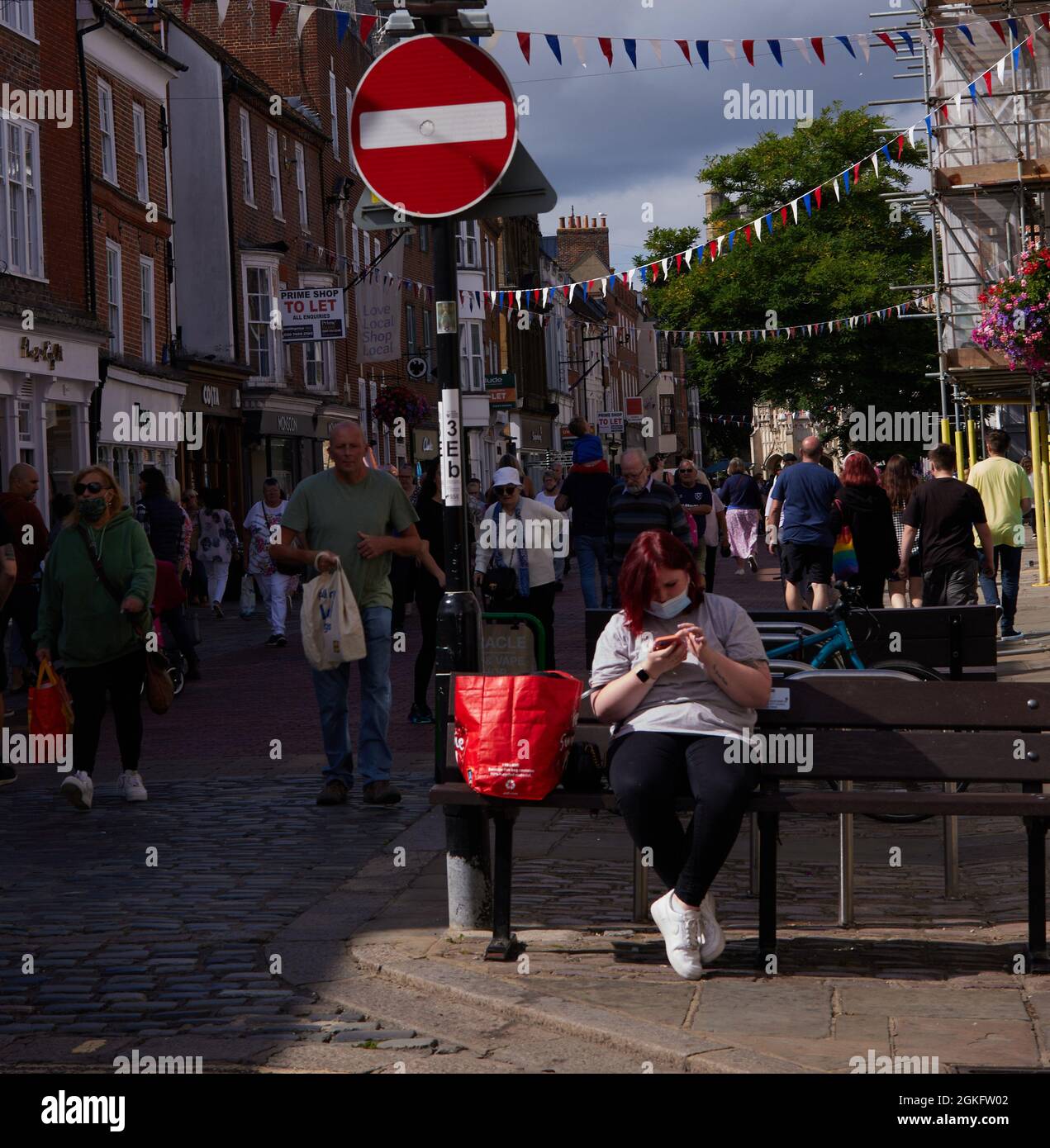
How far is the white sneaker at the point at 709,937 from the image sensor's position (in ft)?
18.9

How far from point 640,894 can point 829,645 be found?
10.0ft

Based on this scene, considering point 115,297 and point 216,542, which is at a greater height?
point 115,297

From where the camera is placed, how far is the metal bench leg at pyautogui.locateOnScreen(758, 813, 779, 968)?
19.2ft

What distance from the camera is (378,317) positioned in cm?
3916

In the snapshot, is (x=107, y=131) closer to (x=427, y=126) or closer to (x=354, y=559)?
(x=354, y=559)

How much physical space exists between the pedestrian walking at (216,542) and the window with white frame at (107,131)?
779cm

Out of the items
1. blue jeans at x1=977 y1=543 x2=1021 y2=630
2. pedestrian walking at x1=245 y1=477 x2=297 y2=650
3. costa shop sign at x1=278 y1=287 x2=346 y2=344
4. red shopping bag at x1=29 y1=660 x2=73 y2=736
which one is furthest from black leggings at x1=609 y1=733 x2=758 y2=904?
costa shop sign at x1=278 y1=287 x2=346 y2=344

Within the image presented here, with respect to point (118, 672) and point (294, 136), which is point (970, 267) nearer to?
point (294, 136)

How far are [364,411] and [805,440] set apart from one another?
102 feet

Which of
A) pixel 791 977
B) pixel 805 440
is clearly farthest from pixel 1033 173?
pixel 791 977

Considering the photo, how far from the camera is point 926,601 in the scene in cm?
1448

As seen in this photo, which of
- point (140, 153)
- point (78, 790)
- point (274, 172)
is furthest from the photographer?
point (274, 172)

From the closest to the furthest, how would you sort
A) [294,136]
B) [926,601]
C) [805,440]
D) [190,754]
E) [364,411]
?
[190,754], [926,601], [805,440], [294,136], [364,411]

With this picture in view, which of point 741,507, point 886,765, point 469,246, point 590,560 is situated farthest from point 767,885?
point 469,246
